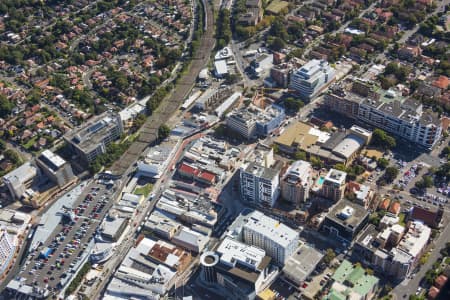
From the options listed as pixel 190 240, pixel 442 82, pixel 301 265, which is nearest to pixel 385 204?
pixel 301 265

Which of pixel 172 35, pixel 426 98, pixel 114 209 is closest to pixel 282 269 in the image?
pixel 114 209

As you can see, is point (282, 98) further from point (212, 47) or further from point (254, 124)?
point (212, 47)

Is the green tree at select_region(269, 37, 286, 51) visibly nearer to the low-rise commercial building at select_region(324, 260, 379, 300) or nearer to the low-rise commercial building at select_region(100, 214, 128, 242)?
the low-rise commercial building at select_region(100, 214, 128, 242)

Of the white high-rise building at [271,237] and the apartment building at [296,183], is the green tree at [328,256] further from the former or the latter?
the apartment building at [296,183]

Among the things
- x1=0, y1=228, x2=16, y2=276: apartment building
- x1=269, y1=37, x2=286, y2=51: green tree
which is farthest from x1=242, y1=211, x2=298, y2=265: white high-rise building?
x1=269, y1=37, x2=286, y2=51: green tree

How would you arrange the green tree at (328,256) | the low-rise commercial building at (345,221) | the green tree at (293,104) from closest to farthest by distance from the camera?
the green tree at (328,256) → the low-rise commercial building at (345,221) → the green tree at (293,104)

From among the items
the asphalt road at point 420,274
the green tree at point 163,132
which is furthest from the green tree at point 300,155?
the asphalt road at point 420,274
